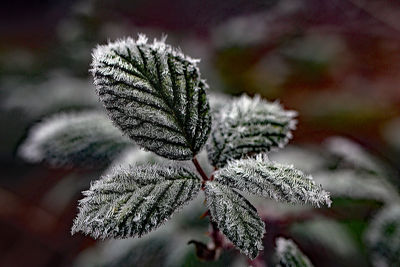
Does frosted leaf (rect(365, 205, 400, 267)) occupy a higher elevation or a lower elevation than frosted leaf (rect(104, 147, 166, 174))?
lower

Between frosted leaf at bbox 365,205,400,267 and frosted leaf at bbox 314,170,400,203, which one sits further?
frosted leaf at bbox 314,170,400,203

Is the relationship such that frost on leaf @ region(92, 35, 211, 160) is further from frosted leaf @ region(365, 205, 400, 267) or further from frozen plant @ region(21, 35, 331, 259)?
frosted leaf @ region(365, 205, 400, 267)

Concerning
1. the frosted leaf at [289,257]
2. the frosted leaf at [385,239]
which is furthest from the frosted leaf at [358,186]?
the frosted leaf at [289,257]

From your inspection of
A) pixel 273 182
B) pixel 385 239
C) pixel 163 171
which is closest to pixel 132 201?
pixel 163 171

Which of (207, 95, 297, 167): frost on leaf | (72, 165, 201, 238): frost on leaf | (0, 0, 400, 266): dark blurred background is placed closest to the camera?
(72, 165, 201, 238): frost on leaf

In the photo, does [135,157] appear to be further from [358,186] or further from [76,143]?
[358,186]

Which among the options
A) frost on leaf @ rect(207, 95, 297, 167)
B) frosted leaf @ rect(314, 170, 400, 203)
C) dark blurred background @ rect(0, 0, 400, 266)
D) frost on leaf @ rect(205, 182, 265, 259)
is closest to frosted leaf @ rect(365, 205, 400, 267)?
frosted leaf @ rect(314, 170, 400, 203)
